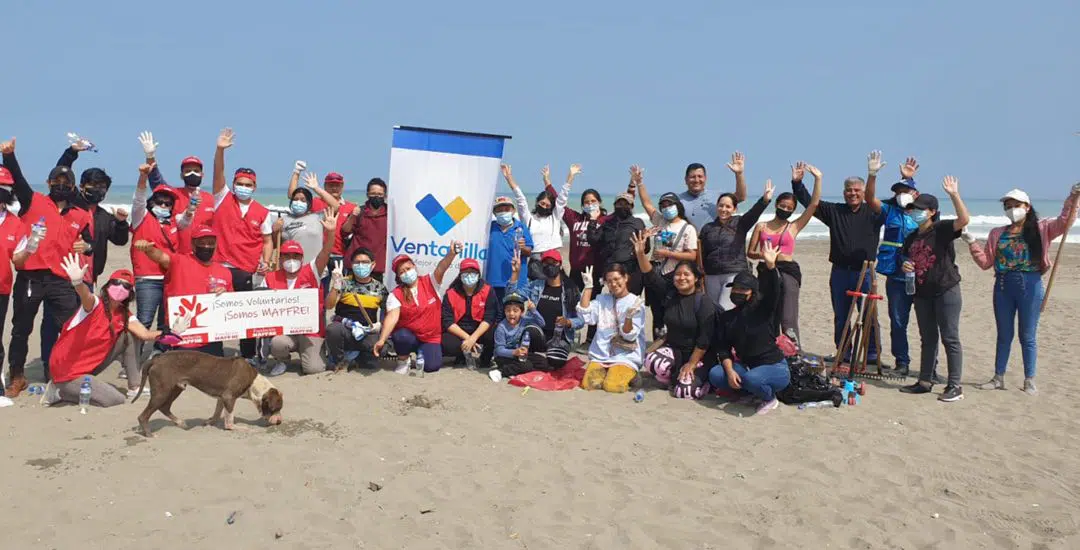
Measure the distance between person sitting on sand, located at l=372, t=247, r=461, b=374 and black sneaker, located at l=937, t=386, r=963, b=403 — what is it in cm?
471

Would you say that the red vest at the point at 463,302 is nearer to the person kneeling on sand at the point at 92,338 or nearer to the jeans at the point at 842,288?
the person kneeling on sand at the point at 92,338

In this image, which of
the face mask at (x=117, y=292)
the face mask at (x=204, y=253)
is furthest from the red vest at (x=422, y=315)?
the face mask at (x=117, y=292)

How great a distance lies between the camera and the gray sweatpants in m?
6.54

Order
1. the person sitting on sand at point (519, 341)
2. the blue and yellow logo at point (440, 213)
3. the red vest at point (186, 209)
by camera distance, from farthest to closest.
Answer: the blue and yellow logo at point (440, 213)
the person sitting on sand at point (519, 341)
the red vest at point (186, 209)

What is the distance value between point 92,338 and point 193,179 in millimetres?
1844

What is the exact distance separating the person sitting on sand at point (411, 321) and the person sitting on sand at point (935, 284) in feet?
14.5

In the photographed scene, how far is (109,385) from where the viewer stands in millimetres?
6707

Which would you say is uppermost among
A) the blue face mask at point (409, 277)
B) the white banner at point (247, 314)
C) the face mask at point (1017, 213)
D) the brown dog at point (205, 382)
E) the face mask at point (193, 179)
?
the face mask at point (1017, 213)

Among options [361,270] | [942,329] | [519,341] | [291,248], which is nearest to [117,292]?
[291,248]

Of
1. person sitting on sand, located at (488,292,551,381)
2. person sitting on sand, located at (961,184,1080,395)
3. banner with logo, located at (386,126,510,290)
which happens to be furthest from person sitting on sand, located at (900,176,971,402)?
banner with logo, located at (386,126,510,290)

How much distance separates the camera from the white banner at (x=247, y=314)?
7.07m

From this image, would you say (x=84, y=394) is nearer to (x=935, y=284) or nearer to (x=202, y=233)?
(x=202, y=233)

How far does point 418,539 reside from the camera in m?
4.46

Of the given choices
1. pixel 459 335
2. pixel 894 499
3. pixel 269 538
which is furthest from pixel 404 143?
pixel 894 499
